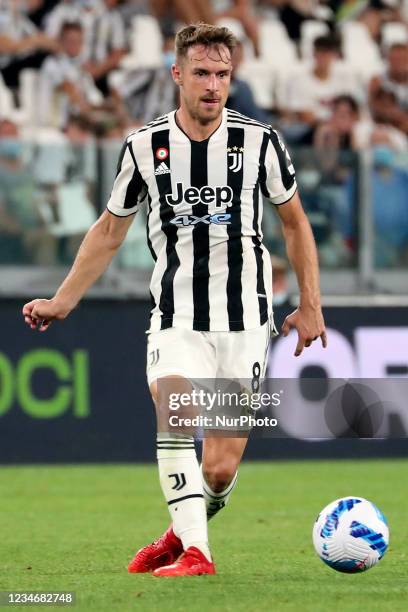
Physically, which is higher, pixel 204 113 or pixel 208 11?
pixel 208 11

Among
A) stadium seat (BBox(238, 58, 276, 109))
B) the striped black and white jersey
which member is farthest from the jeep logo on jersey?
stadium seat (BBox(238, 58, 276, 109))

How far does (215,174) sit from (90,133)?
7.43 metres

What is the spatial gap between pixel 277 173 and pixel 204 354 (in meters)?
0.88

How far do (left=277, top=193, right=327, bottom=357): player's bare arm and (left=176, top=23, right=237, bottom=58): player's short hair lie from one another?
30.8 inches

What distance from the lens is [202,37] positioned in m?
5.84

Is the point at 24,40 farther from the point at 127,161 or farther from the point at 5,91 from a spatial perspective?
the point at 127,161

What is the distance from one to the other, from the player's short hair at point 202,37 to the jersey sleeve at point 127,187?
0.50 m

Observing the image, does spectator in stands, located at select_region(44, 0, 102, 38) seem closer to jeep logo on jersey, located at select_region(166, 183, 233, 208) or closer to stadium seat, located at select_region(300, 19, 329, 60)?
stadium seat, located at select_region(300, 19, 329, 60)

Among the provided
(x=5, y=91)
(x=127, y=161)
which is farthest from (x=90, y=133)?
(x=127, y=161)

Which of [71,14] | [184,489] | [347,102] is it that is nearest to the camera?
[184,489]

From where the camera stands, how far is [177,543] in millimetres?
6125

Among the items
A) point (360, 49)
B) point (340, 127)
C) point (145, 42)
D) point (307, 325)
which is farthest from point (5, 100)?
point (307, 325)

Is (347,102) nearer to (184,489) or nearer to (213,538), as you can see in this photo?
(213,538)

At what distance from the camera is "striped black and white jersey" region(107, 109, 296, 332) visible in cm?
600
